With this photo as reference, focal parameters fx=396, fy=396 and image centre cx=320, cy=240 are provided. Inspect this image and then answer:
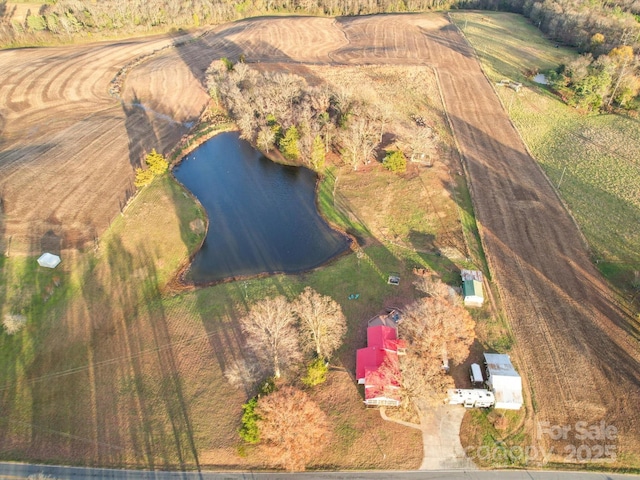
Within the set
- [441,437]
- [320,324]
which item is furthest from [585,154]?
[320,324]

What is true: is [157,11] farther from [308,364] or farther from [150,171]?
[308,364]

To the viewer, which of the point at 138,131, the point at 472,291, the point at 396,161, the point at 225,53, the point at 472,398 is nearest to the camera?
the point at 472,398

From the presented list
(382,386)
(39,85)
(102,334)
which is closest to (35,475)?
(102,334)

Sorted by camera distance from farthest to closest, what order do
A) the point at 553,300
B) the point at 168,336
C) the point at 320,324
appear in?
the point at 553,300 < the point at 168,336 < the point at 320,324

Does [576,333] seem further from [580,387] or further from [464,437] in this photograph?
[464,437]

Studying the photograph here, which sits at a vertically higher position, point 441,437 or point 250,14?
point 250,14

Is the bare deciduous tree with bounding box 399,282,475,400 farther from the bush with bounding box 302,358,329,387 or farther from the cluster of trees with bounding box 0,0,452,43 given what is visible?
the cluster of trees with bounding box 0,0,452,43

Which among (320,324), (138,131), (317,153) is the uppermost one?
(317,153)

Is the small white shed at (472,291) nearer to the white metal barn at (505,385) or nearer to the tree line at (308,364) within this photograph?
the tree line at (308,364)
